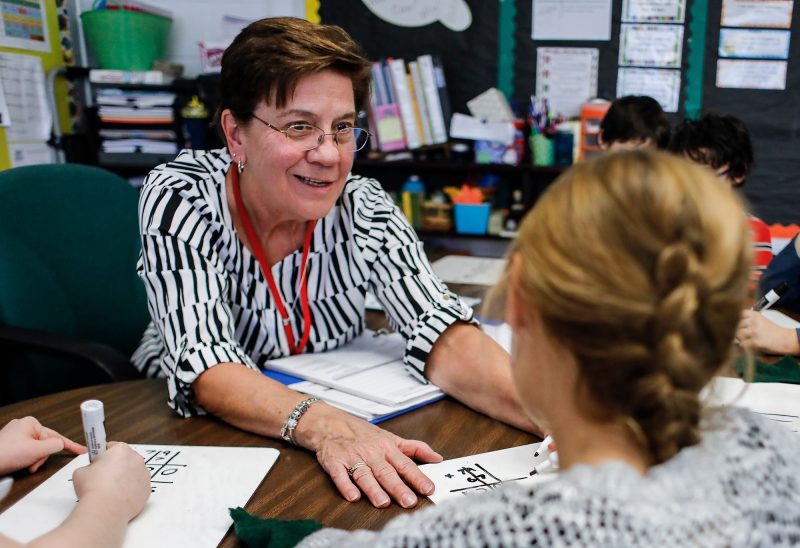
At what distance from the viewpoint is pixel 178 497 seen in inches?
31.1

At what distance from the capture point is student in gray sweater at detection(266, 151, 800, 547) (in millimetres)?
439

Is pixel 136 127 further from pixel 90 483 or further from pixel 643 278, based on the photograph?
pixel 643 278

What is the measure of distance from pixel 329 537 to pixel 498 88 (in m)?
2.36

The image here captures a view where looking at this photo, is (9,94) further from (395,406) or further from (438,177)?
(395,406)

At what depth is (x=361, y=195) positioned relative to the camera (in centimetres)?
138

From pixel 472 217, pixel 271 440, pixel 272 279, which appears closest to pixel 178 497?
pixel 271 440

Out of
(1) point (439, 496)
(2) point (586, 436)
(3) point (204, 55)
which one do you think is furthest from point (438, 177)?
(2) point (586, 436)

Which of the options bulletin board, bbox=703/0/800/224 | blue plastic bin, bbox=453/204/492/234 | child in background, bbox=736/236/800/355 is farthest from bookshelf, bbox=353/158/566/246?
child in background, bbox=736/236/800/355

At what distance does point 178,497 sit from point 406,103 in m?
2.07

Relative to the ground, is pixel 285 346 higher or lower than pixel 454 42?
lower

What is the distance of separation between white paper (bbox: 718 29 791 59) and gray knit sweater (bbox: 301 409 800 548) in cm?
239

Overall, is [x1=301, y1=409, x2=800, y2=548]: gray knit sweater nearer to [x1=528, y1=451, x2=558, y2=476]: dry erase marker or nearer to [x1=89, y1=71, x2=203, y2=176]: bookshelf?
[x1=528, y1=451, x2=558, y2=476]: dry erase marker

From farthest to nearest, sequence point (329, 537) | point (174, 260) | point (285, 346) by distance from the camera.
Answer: point (285, 346)
point (174, 260)
point (329, 537)

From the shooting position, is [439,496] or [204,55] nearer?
[439,496]
